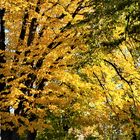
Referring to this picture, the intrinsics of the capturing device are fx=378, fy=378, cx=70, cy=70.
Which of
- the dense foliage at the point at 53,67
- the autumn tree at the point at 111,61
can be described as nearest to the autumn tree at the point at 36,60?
the dense foliage at the point at 53,67

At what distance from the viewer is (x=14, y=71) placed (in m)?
13.2

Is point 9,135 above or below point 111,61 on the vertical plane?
below

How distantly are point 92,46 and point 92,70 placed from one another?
3.61 meters

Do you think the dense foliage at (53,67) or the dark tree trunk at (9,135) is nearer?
the dense foliage at (53,67)

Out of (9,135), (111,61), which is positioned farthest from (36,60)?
(9,135)

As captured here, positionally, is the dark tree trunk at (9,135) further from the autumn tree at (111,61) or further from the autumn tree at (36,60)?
the autumn tree at (111,61)

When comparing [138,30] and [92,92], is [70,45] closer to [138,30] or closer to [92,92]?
[92,92]

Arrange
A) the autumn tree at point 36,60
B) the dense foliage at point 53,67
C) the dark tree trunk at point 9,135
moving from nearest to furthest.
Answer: the dense foliage at point 53,67 → the autumn tree at point 36,60 → the dark tree trunk at point 9,135

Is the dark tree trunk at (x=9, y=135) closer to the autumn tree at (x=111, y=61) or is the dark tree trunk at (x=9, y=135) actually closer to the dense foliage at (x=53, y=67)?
the dense foliage at (x=53, y=67)

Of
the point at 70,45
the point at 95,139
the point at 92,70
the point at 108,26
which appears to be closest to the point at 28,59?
the point at 70,45

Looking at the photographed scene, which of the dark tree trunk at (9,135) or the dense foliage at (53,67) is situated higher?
the dense foliage at (53,67)

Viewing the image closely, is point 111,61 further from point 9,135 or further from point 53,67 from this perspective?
point 9,135

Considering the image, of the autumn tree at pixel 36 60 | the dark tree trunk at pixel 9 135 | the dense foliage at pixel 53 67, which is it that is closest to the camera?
the dense foliage at pixel 53 67

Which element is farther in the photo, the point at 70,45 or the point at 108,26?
the point at 70,45
